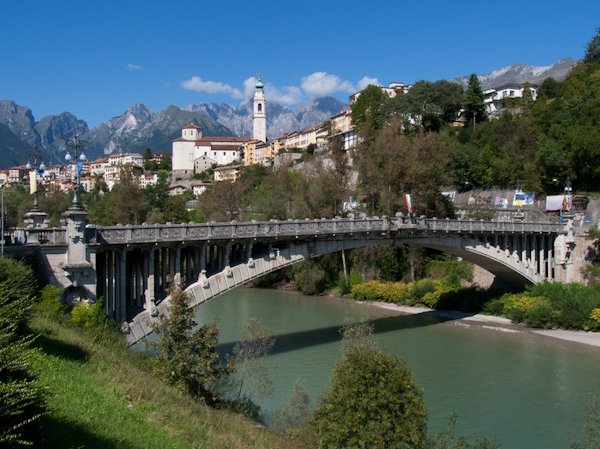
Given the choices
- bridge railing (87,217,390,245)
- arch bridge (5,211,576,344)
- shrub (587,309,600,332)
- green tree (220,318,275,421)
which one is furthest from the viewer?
shrub (587,309,600,332)

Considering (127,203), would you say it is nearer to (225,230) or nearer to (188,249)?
(188,249)

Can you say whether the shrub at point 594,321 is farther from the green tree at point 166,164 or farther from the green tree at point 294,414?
the green tree at point 166,164

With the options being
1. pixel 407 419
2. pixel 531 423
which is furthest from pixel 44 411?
pixel 531 423

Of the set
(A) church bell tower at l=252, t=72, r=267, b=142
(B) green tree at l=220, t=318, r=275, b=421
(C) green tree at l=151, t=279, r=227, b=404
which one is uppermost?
(A) church bell tower at l=252, t=72, r=267, b=142

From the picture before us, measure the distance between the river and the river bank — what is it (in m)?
0.59

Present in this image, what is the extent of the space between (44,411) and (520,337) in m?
28.0

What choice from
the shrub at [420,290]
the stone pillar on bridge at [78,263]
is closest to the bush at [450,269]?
the shrub at [420,290]

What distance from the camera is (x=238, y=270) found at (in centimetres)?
2294

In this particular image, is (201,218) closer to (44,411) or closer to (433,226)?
(433,226)

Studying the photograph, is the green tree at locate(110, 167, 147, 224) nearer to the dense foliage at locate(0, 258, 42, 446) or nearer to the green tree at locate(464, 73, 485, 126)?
the green tree at locate(464, 73, 485, 126)

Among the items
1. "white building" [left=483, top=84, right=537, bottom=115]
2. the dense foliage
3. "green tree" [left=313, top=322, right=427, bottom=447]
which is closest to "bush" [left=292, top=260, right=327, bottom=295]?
"green tree" [left=313, top=322, right=427, bottom=447]

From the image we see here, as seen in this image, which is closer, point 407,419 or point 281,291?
point 407,419

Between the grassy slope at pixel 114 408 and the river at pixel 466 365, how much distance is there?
5981mm

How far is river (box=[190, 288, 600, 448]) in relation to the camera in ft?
58.9
